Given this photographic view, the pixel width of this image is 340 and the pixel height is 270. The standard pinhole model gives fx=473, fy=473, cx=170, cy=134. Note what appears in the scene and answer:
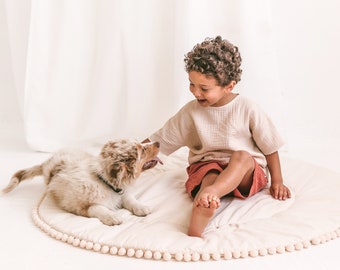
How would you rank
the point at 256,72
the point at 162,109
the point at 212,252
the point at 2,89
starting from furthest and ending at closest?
1. the point at 2,89
2. the point at 162,109
3. the point at 256,72
4. the point at 212,252

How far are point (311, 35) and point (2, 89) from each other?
6.26ft

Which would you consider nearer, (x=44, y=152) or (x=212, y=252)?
(x=212, y=252)

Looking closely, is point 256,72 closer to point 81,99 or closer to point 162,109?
point 162,109

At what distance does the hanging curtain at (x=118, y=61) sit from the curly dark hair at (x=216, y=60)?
0.77 m

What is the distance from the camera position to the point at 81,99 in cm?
269

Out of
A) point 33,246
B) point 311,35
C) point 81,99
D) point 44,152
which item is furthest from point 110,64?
point 33,246

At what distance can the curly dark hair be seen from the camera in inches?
64.5

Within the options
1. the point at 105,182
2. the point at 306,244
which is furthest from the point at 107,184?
the point at 306,244

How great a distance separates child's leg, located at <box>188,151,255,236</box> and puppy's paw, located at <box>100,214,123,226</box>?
248 mm

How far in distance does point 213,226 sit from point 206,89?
48cm

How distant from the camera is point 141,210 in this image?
66.3 inches

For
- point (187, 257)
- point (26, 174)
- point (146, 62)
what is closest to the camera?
point (187, 257)

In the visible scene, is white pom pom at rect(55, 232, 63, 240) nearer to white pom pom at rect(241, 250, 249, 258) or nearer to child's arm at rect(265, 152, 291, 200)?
white pom pom at rect(241, 250, 249, 258)

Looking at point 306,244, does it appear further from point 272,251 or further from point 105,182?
point 105,182
